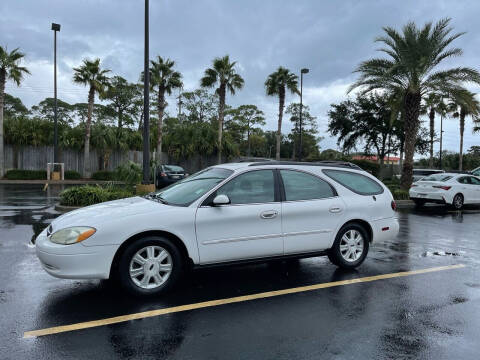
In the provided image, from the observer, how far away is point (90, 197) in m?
11.7

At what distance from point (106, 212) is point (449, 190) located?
44.5ft

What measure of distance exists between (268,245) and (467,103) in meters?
17.1

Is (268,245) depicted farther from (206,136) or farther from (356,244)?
(206,136)

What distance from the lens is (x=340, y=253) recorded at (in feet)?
18.4

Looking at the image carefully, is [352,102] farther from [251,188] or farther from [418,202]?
[251,188]

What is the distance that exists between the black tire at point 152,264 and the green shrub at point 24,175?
25283mm

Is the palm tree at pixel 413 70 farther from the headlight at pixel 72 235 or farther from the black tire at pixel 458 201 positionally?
the headlight at pixel 72 235

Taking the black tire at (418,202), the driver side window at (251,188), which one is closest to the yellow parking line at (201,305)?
the driver side window at (251,188)

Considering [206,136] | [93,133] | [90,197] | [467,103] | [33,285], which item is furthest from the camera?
[206,136]

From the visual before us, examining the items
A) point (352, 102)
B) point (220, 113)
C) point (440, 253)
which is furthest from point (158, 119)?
point (440, 253)

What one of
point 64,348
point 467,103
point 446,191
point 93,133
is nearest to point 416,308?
point 64,348

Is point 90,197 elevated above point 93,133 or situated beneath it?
situated beneath

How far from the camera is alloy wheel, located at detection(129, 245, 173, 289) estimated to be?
4.34 m

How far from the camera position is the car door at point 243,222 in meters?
4.63
